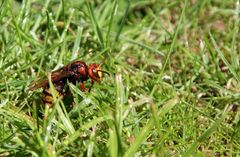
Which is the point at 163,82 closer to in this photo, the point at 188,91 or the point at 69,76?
the point at 188,91

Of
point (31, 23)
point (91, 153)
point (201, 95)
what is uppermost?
point (31, 23)

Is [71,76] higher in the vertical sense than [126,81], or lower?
higher

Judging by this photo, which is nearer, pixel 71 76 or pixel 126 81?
pixel 71 76

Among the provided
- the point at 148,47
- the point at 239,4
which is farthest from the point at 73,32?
the point at 239,4

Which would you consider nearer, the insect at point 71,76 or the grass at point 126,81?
the grass at point 126,81

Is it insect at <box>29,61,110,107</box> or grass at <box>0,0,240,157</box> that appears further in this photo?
insect at <box>29,61,110,107</box>
